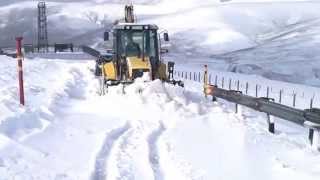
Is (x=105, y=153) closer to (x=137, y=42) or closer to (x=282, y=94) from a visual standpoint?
(x=137, y=42)

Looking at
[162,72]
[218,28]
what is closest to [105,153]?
[162,72]

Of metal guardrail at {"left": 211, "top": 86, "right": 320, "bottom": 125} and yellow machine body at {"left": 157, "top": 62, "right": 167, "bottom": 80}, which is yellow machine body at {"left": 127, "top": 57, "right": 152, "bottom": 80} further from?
metal guardrail at {"left": 211, "top": 86, "right": 320, "bottom": 125}

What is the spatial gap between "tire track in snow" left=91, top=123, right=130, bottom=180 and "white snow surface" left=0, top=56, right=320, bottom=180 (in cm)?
1

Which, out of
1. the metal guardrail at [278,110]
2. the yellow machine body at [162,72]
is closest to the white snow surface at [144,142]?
the metal guardrail at [278,110]

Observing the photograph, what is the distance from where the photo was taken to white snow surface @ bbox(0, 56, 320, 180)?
29.3 ft

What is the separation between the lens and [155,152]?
1060 centimetres

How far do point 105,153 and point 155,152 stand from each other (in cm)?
90

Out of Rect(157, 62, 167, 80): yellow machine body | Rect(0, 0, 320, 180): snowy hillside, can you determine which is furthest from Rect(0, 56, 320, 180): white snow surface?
Rect(157, 62, 167, 80): yellow machine body

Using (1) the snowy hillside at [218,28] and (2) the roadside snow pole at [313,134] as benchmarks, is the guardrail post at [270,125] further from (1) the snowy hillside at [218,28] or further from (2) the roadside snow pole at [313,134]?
(1) the snowy hillside at [218,28]

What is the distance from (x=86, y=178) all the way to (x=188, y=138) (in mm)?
4016

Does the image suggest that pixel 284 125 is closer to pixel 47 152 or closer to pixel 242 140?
pixel 242 140

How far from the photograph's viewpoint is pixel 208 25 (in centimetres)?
12194

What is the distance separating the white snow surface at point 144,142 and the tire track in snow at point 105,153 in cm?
1

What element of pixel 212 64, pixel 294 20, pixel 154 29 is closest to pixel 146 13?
pixel 294 20
